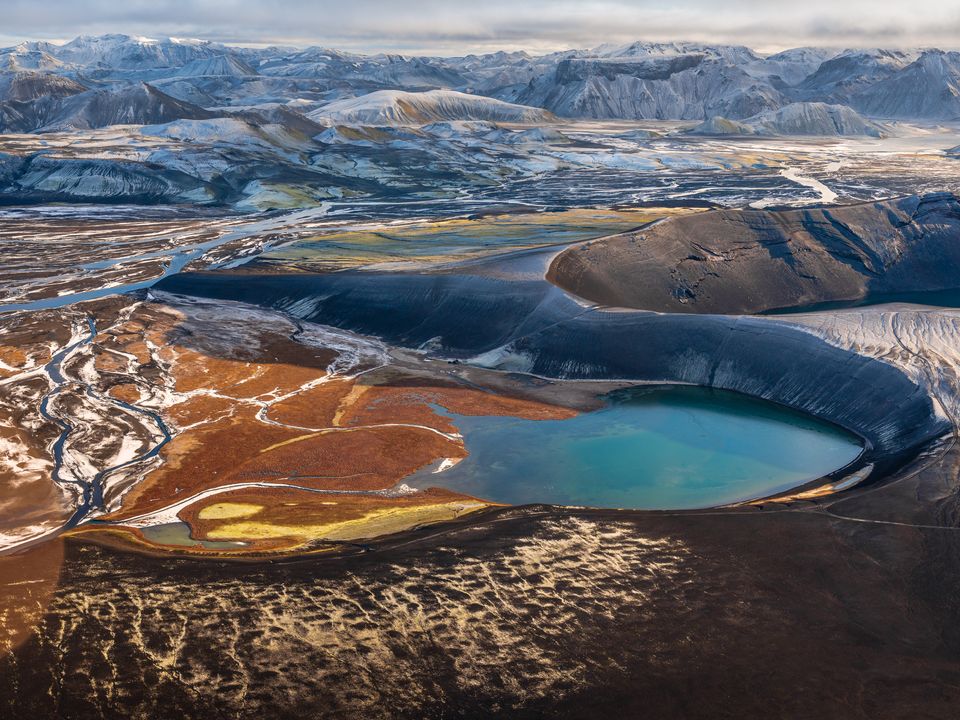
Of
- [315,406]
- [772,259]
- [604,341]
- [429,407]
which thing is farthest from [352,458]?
[772,259]

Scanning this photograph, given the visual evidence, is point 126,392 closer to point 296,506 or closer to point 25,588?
point 296,506

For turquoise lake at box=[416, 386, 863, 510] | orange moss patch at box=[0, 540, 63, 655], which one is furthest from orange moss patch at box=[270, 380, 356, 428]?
orange moss patch at box=[0, 540, 63, 655]

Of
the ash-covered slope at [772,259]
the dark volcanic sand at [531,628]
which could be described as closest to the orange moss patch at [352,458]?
the dark volcanic sand at [531,628]

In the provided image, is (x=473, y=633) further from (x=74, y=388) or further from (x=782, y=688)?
(x=74, y=388)

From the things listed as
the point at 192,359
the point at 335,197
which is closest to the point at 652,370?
the point at 192,359

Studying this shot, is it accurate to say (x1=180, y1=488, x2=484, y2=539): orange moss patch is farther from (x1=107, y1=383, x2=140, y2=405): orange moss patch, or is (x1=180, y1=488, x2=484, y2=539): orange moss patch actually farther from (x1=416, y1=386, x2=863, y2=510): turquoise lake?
(x1=107, y1=383, x2=140, y2=405): orange moss patch

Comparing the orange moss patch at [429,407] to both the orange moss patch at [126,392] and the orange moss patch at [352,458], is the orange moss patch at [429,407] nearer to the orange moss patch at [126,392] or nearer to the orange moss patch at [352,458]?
the orange moss patch at [352,458]
